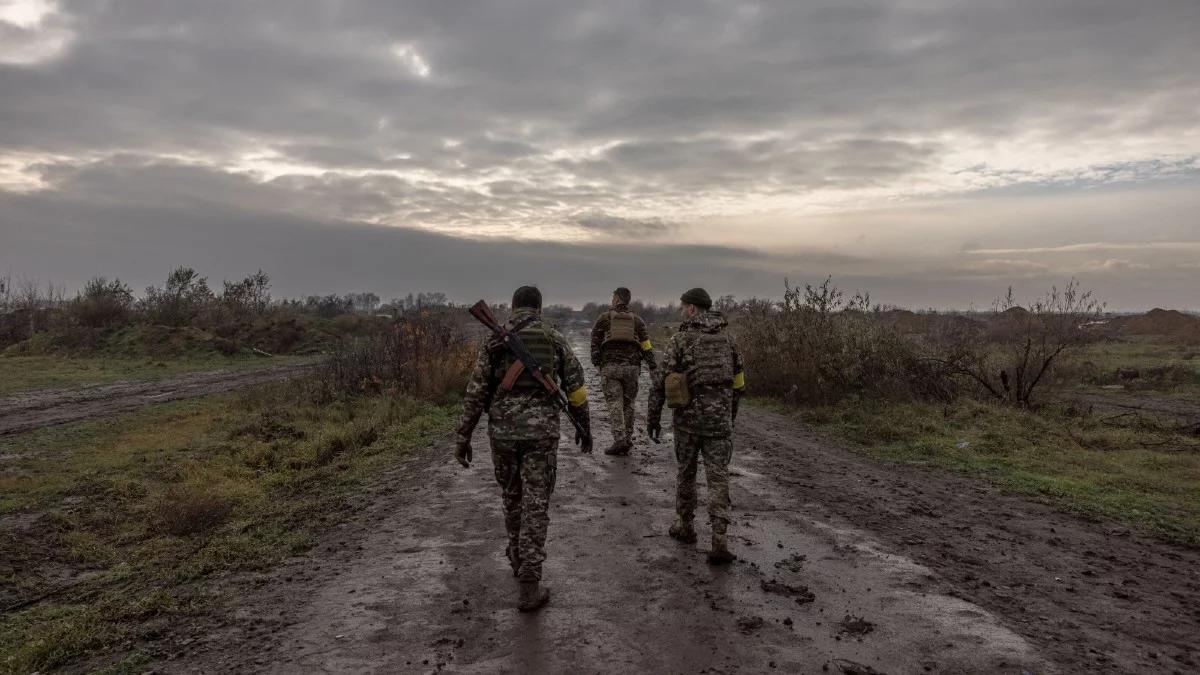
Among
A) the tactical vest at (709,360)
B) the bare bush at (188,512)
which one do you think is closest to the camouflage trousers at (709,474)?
the tactical vest at (709,360)

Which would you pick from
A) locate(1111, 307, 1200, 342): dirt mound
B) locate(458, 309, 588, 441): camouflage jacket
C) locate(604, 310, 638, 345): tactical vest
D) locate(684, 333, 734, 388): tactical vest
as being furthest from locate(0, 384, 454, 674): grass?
locate(1111, 307, 1200, 342): dirt mound

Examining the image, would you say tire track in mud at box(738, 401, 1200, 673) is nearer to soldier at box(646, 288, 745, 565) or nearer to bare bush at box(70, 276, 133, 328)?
soldier at box(646, 288, 745, 565)

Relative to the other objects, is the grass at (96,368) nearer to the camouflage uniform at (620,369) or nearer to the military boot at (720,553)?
the camouflage uniform at (620,369)

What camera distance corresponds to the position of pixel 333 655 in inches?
170

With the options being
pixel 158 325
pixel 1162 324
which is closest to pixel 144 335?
pixel 158 325

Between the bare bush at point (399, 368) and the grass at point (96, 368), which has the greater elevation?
the bare bush at point (399, 368)

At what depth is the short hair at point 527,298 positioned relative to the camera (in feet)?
18.5

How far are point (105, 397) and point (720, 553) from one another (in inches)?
734

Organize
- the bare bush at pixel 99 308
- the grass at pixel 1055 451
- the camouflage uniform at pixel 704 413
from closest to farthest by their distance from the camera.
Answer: the camouflage uniform at pixel 704 413, the grass at pixel 1055 451, the bare bush at pixel 99 308

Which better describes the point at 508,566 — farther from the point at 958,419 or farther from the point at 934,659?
the point at 958,419

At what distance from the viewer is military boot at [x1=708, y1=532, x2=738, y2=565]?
588cm

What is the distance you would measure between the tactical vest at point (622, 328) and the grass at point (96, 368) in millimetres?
17957

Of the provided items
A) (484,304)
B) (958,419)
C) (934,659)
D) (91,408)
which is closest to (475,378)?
(484,304)

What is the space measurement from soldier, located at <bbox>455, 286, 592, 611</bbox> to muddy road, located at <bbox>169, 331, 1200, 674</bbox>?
0.46 meters
